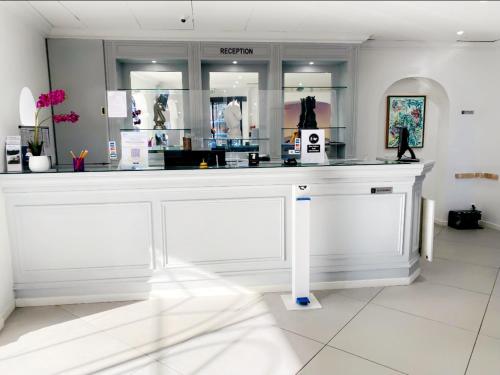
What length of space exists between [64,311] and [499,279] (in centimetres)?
440

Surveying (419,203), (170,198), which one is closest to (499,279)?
(419,203)

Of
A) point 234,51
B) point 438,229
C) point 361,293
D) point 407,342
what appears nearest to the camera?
point 407,342

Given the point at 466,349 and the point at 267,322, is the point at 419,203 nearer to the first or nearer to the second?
the point at 466,349

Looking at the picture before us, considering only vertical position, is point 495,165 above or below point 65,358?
above

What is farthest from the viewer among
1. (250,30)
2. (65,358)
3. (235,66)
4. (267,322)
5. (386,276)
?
(235,66)

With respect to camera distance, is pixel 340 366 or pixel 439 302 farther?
pixel 439 302

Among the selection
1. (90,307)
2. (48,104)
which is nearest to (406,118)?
(48,104)

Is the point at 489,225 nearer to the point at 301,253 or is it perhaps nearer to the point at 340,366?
the point at 301,253

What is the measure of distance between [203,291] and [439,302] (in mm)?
2201

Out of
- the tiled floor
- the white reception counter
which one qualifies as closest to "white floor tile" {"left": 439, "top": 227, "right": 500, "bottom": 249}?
the tiled floor

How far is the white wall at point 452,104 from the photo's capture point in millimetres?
5852

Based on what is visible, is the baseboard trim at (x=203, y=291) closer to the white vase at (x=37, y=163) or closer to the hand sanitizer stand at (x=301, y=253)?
the hand sanitizer stand at (x=301, y=253)

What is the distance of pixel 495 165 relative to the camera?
19.9 feet

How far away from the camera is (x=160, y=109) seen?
512 cm
